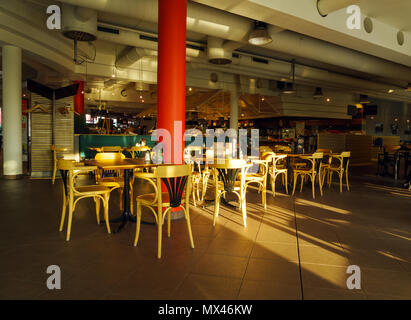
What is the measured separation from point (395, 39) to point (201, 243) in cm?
697

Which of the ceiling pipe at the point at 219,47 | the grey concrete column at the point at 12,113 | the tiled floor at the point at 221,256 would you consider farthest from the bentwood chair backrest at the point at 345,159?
the grey concrete column at the point at 12,113

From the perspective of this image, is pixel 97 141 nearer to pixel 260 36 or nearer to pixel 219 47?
pixel 219 47

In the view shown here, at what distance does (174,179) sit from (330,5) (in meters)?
4.28

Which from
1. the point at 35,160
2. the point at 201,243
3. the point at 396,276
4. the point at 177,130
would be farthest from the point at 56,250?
the point at 35,160

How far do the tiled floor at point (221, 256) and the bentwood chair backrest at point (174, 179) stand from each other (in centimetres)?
55

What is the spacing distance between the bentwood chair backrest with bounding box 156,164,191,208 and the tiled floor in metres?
0.55

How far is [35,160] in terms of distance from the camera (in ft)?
26.5

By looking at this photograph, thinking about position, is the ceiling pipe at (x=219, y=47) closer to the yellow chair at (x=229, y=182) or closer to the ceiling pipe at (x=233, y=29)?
the ceiling pipe at (x=233, y=29)

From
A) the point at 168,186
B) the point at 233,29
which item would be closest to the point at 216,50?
the point at 233,29

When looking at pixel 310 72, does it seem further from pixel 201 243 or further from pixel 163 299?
pixel 163 299

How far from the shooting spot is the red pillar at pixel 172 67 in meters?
4.07

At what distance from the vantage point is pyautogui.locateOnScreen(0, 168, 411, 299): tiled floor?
2.15m

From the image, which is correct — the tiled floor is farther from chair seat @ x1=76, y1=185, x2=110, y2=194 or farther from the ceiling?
the ceiling

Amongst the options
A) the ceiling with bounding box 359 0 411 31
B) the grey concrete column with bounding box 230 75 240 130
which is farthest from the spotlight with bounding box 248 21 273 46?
the grey concrete column with bounding box 230 75 240 130
